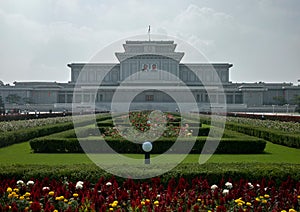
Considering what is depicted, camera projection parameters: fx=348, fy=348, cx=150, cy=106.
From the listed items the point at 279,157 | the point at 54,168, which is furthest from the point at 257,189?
the point at 279,157

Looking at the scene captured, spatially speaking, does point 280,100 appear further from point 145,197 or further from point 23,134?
point 145,197

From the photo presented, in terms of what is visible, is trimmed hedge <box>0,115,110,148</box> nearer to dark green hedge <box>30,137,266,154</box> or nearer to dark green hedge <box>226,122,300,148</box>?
dark green hedge <box>30,137,266,154</box>

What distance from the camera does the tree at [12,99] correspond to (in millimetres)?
53875

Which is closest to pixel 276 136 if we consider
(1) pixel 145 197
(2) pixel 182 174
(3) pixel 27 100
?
(2) pixel 182 174

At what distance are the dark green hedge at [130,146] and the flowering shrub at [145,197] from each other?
530cm

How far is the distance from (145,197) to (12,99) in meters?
53.3

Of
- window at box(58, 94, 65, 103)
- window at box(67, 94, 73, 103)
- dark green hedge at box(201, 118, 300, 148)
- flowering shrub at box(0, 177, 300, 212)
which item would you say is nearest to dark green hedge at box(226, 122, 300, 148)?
dark green hedge at box(201, 118, 300, 148)

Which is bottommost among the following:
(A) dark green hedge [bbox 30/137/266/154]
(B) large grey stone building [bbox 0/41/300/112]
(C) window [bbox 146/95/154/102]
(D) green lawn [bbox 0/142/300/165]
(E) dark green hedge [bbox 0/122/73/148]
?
(D) green lawn [bbox 0/142/300/165]

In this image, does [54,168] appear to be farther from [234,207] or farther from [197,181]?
[234,207]

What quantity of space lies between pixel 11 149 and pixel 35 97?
47843 mm

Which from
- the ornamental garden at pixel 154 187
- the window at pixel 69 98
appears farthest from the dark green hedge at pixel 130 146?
the window at pixel 69 98

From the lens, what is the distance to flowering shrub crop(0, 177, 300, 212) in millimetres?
4547

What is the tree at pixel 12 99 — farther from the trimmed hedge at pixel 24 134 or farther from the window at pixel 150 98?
the trimmed hedge at pixel 24 134

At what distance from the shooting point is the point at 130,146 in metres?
11.0
